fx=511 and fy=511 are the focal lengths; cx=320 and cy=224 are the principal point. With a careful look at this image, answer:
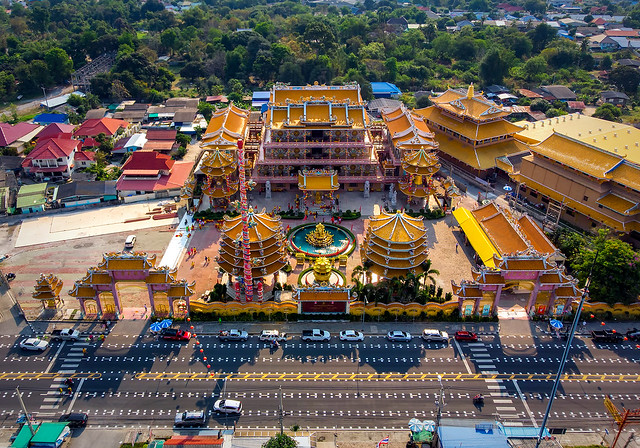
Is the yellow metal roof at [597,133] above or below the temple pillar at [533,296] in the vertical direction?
above

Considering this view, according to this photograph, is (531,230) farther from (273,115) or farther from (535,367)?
(273,115)

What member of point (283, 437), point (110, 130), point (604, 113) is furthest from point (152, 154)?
point (604, 113)

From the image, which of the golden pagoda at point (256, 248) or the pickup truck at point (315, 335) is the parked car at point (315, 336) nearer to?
the pickup truck at point (315, 335)

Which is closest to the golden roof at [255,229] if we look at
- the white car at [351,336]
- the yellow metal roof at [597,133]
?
the white car at [351,336]

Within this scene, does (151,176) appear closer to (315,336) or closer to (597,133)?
(315,336)

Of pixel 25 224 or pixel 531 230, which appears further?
pixel 25 224

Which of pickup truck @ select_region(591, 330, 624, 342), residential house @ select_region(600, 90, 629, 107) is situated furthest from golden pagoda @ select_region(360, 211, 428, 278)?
residential house @ select_region(600, 90, 629, 107)

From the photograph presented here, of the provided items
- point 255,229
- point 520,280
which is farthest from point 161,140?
point 520,280
